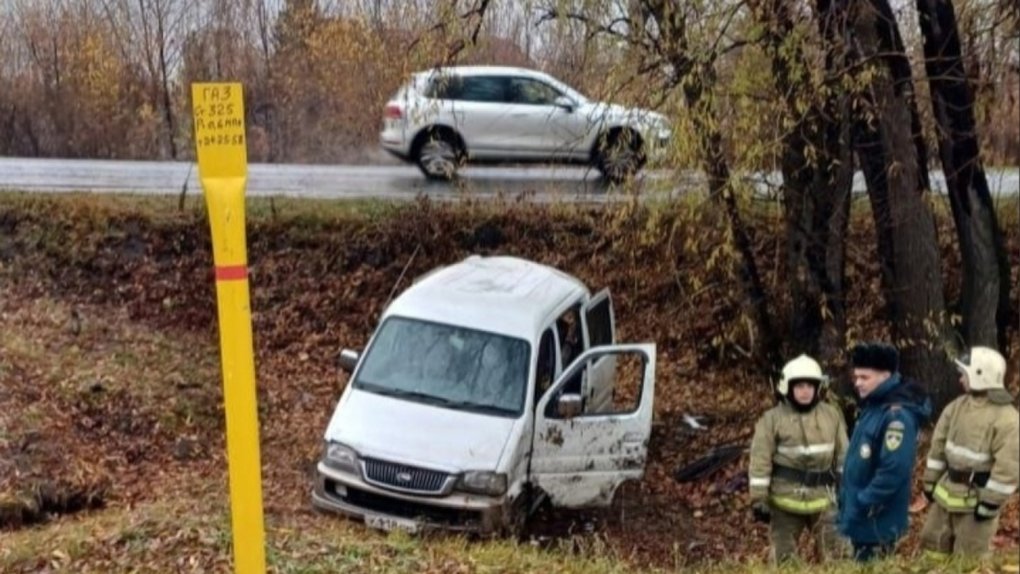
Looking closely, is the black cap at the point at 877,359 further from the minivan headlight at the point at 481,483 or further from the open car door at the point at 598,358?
the open car door at the point at 598,358

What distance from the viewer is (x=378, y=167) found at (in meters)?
19.6

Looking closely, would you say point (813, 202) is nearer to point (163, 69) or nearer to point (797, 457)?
point (797, 457)

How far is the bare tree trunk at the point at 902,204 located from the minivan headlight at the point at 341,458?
4918 mm

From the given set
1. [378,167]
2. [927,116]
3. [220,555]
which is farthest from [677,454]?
[378,167]

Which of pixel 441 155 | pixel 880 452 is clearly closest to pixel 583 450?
pixel 880 452

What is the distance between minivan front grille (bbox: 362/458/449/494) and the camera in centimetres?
816

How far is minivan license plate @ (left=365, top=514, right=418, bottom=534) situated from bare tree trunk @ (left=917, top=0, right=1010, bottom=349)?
501cm

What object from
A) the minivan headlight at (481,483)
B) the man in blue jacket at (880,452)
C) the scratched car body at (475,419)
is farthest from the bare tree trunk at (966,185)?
the minivan headlight at (481,483)

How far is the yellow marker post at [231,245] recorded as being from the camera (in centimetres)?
449

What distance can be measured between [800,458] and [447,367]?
363cm

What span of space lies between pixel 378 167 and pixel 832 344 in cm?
1085

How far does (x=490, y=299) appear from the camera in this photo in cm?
988

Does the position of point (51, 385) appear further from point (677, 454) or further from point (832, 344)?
point (832, 344)

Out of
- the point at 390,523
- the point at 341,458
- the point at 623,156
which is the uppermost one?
the point at 623,156
